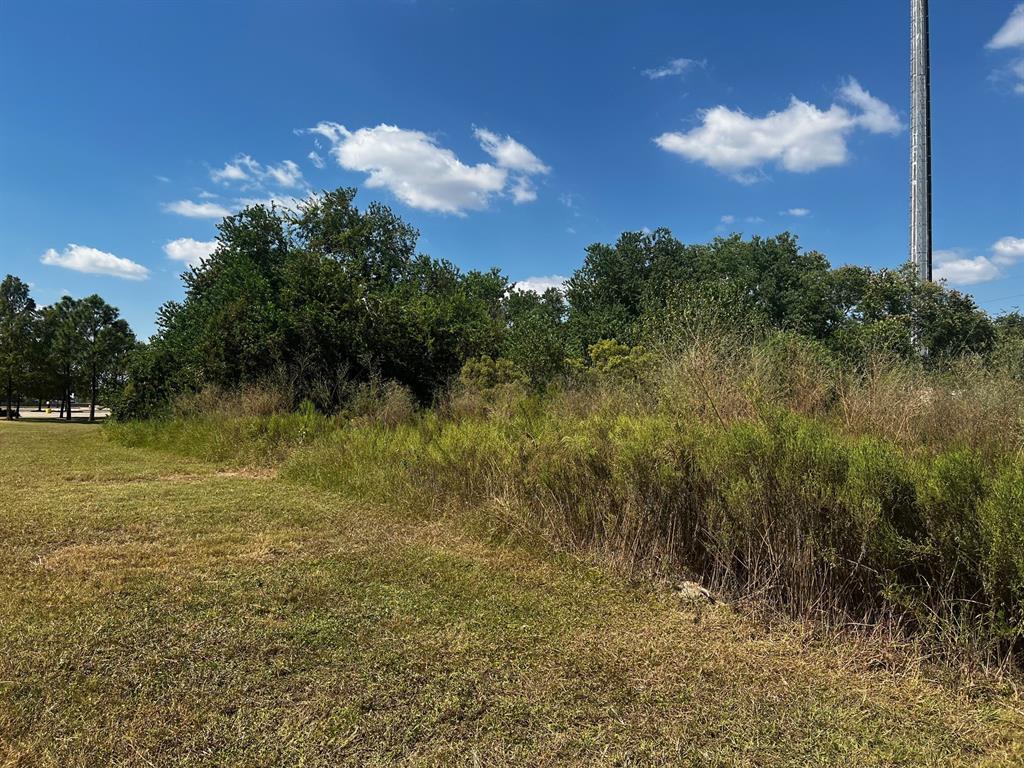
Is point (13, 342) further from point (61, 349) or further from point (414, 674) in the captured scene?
point (414, 674)

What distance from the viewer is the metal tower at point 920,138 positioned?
32781mm

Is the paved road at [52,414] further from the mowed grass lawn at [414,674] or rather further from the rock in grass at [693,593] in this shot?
the rock in grass at [693,593]

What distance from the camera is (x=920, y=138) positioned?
33.3 metres

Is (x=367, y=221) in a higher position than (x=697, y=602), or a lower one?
higher

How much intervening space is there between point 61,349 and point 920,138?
55394 millimetres

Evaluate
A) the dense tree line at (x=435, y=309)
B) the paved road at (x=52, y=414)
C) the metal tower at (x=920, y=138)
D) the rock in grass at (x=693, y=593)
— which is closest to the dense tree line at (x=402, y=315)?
the dense tree line at (x=435, y=309)

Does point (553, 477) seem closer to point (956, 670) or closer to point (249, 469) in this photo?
point (956, 670)

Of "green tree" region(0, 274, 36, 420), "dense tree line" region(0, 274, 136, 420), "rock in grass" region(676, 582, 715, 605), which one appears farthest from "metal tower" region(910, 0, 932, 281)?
"green tree" region(0, 274, 36, 420)

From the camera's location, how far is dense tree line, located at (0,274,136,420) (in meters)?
37.6

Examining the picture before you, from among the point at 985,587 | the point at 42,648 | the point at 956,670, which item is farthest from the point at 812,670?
the point at 42,648

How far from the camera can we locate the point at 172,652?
2.97 m

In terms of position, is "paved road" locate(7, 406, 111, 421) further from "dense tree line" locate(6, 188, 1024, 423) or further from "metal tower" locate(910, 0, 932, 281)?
"metal tower" locate(910, 0, 932, 281)

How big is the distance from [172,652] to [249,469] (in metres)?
7.08

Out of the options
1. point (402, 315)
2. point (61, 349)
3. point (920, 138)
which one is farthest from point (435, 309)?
point (61, 349)
